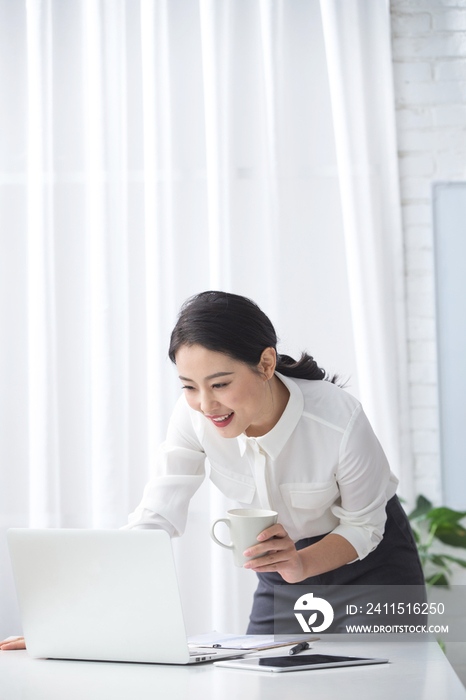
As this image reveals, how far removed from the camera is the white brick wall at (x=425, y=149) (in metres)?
2.24

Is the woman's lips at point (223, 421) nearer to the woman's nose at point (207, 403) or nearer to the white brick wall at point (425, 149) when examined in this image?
the woman's nose at point (207, 403)

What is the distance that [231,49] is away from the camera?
2.23m

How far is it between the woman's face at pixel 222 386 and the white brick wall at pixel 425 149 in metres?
1.11

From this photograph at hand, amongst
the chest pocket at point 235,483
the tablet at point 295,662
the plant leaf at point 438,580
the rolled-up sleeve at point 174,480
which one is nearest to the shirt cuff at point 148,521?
the rolled-up sleeve at point 174,480

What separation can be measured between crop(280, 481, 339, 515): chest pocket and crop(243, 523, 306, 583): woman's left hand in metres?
0.25

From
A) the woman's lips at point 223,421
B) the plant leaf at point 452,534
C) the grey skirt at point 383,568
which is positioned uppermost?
the woman's lips at point 223,421

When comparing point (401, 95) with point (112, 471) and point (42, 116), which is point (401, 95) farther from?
point (112, 471)

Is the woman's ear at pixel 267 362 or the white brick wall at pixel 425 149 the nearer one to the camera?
the woman's ear at pixel 267 362

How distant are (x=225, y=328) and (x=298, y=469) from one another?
0.37 m

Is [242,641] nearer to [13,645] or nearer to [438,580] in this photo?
[13,645]

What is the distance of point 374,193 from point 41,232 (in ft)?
3.88

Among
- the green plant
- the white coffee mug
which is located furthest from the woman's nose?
the green plant

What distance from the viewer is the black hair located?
124 cm

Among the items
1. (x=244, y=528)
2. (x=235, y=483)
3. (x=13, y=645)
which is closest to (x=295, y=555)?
(x=244, y=528)
